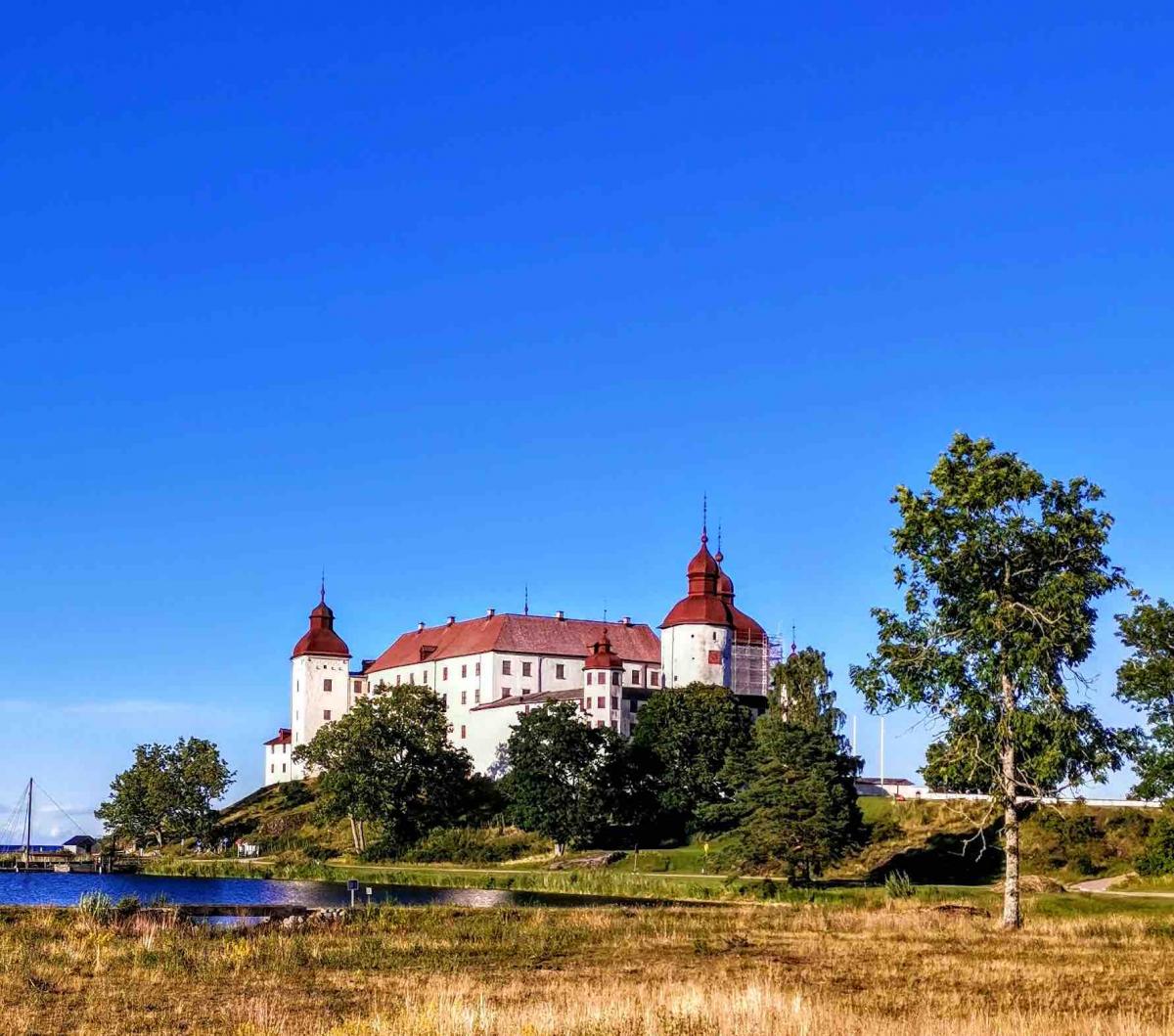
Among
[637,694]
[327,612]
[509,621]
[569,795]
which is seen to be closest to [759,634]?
[637,694]

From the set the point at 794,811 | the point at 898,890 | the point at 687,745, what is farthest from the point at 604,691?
the point at 898,890

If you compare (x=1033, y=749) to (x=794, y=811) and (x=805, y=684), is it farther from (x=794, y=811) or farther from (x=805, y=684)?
(x=805, y=684)

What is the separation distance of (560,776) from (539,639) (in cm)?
4741

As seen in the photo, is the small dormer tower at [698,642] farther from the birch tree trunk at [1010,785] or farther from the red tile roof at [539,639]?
Result: the birch tree trunk at [1010,785]

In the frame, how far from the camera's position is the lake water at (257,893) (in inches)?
2549

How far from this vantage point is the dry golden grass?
24.2 metres

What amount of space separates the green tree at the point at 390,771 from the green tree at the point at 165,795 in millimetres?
24833

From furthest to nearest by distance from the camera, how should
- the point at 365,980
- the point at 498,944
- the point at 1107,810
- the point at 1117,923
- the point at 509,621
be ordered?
the point at 509,621, the point at 1107,810, the point at 1117,923, the point at 498,944, the point at 365,980

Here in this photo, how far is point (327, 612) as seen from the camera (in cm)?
17275

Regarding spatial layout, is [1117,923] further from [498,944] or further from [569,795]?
[569,795]

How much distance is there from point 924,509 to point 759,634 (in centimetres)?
9253

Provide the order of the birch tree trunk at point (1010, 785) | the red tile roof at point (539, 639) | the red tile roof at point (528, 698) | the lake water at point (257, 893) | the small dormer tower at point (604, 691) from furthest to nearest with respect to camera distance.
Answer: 1. the red tile roof at point (539, 639)
2. the red tile roof at point (528, 698)
3. the small dormer tower at point (604, 691)
4. the lake water at point (257, 893)
5. the birch tree trunk at point (1010, 785)

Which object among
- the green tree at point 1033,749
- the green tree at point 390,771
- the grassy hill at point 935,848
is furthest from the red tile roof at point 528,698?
the green tree at point 1033,749

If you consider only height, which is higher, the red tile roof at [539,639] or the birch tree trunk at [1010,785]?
the red tile roof at [539,639]
